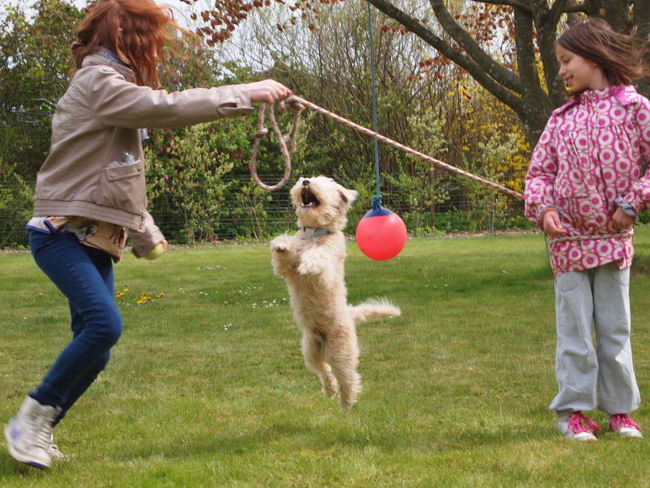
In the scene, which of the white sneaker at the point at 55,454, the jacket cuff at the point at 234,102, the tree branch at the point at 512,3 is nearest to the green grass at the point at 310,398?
the white sneaker at the point at 55,454

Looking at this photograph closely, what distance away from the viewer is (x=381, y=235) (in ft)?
14.8

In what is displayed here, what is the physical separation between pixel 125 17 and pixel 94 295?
1.01 meters

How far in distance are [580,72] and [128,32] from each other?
1.81 metres

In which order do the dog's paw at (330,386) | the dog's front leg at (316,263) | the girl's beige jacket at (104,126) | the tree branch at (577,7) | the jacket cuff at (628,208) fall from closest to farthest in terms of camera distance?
the girl's beige jacket at (104,126)
the jacket cuff at (628,208)
the dog's front leg at (316,263)
the dog's paw at (330,386)
the tree branch at (577,7)

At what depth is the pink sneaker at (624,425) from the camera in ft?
11.0

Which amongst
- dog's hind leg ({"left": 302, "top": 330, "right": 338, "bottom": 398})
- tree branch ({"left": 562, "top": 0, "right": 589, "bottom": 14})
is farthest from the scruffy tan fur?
tree branch ({"left": 562, "top": 0, "right": 589, "bottom": 14})

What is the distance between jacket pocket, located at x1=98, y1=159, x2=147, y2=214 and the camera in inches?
114

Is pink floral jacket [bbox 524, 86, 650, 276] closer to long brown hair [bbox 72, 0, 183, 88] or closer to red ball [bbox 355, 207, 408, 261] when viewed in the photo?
red ball [bbox 355, 207, 408, 261]

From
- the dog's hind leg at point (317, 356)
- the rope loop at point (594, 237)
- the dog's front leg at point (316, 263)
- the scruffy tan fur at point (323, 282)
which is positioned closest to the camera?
the rope loop at point (594, 237)

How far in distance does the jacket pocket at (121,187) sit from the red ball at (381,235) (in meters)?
1.79

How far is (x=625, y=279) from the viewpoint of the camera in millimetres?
3348

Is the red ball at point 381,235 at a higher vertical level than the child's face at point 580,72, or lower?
lower

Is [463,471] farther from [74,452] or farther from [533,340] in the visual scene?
[533,340]

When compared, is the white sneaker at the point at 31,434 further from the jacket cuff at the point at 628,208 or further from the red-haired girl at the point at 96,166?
the jacket cuff at the point at 628,208
